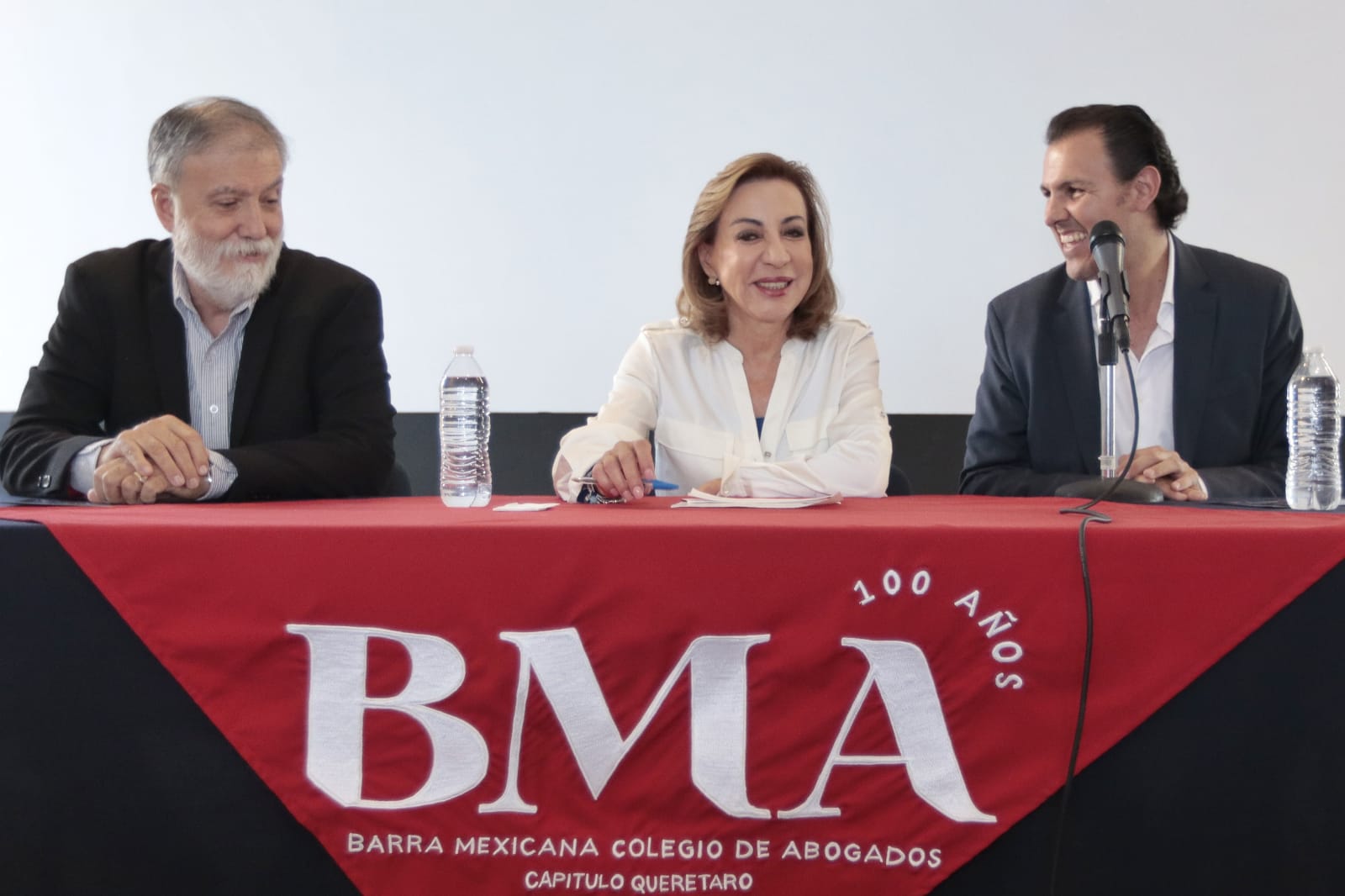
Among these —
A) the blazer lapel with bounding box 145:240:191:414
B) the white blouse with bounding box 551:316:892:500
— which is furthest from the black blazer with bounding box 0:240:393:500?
the white blouse with bounding box 551:316:892:500

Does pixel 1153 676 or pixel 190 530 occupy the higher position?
pixel 190 530

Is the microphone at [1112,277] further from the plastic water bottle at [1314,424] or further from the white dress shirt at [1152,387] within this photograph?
the white dress shirt at [1152,387]

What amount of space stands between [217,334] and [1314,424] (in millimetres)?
2030

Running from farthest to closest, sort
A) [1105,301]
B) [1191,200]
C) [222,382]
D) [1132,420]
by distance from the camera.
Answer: [1191,200] → [1132,420] → [222,382] → [1105,301]

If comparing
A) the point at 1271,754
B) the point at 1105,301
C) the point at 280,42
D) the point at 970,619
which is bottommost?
the point at 1271,754

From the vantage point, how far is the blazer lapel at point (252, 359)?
2.10 metres

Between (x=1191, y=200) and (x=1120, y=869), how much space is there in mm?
2452

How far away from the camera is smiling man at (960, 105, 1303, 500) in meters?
2.24

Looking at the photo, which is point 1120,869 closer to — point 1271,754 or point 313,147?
point 1271,754

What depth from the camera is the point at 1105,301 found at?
5.49 feet

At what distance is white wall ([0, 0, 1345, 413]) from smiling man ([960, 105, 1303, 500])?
2.41ft

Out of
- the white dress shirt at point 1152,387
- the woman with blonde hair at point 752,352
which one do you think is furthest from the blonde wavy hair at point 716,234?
the white dress shirt at point 1152,387

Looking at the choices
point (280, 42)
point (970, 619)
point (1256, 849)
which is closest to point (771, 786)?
point (970, 619)

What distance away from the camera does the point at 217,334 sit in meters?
2.17
